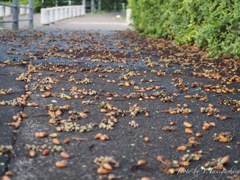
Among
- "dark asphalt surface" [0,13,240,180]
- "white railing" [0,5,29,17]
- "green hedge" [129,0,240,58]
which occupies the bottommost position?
"dark asphalt surface" [0,13,240,180]

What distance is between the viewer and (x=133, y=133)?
342 cm

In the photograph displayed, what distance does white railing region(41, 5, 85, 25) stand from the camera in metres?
17.9

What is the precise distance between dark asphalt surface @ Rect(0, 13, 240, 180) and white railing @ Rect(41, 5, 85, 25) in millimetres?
10621

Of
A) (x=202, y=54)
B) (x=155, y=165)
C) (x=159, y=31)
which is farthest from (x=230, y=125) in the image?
(x=159, y=31)

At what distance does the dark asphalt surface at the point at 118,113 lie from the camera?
273 centimetres

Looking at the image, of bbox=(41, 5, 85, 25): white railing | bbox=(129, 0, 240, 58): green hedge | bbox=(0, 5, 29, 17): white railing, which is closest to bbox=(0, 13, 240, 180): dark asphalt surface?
bbox=(129, 0, 240, 58): green hedge

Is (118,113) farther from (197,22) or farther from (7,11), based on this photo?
(7,11)

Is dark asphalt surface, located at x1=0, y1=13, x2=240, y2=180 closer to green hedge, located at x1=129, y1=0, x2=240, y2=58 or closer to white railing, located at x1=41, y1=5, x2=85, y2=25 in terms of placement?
green hedge, located at x1=129, y1=0, x2=240, y2=58

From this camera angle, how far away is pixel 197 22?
945 centimetres

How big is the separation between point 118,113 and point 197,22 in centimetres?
615

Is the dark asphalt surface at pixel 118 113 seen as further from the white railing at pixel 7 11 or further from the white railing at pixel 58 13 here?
the white railing at pixel 58 13

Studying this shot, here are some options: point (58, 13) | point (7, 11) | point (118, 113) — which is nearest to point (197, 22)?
point (118, 113)

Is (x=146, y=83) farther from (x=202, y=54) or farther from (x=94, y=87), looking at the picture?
(x=202, y=54)

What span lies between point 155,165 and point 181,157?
0.24 m
